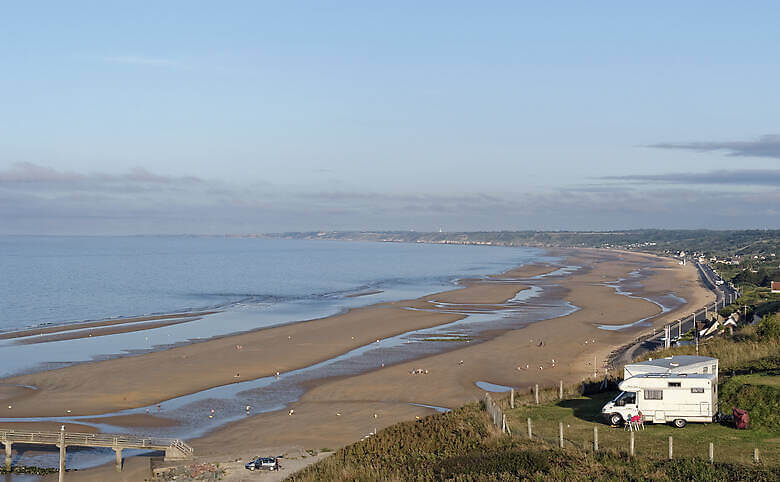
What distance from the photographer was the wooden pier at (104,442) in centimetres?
2666

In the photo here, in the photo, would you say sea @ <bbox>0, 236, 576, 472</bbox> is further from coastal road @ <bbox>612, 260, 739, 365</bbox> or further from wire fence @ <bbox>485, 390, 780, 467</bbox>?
wire fence @ <bbox>485, 390, 780, 467</bbox>

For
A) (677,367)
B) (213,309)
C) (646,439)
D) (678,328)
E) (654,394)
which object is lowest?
(213,309)

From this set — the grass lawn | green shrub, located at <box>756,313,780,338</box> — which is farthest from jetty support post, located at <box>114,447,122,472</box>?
green shrub, located at <box>756,313,780,338</box>

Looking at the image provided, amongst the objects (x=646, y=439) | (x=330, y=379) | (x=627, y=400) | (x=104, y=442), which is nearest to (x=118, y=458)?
(x=104, y=442)

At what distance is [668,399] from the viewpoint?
23109 mm

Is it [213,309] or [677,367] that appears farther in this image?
[213,309]

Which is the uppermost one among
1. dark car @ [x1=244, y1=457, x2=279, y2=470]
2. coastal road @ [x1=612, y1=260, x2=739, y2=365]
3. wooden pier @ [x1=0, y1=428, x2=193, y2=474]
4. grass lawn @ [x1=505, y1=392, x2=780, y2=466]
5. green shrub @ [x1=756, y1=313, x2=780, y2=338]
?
green shrub @ [x1=756, y1=313, x2=780, y2=338]

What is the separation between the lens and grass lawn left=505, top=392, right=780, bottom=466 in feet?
65.7

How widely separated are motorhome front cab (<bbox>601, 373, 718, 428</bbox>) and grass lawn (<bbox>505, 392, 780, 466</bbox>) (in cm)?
35

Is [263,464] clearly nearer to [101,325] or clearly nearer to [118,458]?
[118,458]

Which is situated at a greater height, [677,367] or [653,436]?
[677,367]

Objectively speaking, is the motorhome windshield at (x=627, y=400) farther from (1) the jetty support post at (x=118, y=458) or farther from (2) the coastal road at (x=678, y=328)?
(2) the coastal road at (x=678, y=328)

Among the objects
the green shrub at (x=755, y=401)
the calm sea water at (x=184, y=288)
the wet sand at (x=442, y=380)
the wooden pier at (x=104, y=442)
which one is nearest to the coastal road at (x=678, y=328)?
the wet sand at (x=442, y=380)

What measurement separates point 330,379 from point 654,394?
2222cm
